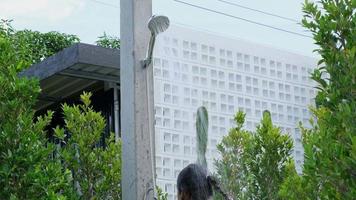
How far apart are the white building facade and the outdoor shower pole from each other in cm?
176

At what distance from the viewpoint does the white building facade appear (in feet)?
24.2

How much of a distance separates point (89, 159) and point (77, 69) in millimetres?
2364

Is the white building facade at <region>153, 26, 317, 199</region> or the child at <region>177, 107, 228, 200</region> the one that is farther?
the white building facade at <region>153, 26, 317, 199</region>

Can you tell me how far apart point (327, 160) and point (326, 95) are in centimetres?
50

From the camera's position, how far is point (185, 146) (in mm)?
7496

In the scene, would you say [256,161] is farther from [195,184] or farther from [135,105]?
[195,184]

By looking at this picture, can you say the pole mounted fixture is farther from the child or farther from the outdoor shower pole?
the child

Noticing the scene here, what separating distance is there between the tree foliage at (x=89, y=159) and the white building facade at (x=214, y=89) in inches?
27.4

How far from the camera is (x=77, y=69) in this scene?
874 cm

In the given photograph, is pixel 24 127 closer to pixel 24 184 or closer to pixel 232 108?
pixel 24 184

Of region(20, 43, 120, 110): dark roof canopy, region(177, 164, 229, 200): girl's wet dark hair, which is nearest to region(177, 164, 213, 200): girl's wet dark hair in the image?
region(177, 164, 229, 200): girl's wet dark hair

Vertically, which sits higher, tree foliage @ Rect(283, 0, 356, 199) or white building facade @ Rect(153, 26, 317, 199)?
white building facade @ Rect(153, 26, 317, 199)

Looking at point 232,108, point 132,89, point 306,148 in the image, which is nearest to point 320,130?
point 306,148

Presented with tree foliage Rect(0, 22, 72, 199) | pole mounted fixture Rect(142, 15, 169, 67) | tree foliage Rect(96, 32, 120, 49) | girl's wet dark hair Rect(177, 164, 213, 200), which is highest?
tree foliage Rect(96, 32, 120, 49)
